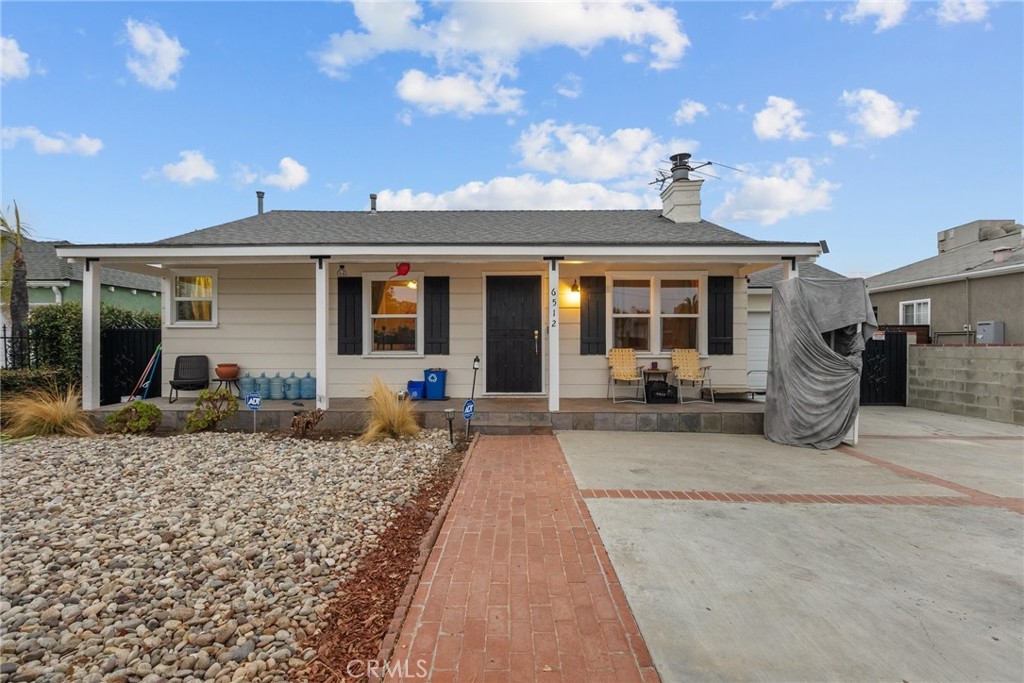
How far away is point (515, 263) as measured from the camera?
7785mm

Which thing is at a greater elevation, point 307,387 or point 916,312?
point 916,312

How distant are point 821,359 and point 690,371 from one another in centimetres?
206

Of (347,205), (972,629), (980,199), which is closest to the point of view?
(972,629)

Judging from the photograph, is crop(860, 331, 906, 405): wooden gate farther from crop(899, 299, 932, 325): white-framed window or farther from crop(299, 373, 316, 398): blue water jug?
crop(299, 373, 316, 398): blue water jug

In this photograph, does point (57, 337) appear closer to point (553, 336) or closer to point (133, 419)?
point (133, 419)

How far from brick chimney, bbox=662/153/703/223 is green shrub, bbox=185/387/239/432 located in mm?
8639

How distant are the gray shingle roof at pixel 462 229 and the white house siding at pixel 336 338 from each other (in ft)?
2.00

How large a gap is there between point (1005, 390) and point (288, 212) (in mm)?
14454

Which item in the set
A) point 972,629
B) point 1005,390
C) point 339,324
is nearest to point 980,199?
point 1005,390

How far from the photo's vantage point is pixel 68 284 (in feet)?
43.3

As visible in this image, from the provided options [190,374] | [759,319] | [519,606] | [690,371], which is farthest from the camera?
[759,319]

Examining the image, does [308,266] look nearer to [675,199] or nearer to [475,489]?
[475,489]

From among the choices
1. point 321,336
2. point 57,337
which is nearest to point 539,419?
point 321,336

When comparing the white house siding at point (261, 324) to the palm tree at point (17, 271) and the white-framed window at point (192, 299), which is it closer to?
the white-framed window at point (192, 299)
